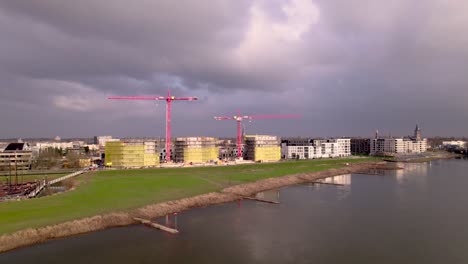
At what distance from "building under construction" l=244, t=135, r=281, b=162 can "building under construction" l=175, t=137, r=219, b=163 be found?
917 centimetres

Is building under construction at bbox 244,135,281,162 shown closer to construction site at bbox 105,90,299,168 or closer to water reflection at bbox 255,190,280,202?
construction site at bbox 105,90,299,168

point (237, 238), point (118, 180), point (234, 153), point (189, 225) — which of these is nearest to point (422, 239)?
point (237, 238)

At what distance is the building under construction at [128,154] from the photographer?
2076 inches

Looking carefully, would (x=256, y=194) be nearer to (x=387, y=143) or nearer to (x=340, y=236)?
(x=340, y=236)

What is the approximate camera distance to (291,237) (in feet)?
63.6

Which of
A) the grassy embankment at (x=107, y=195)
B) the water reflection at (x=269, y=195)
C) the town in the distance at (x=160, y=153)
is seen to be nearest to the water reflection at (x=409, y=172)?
the grassy embankment at (x=107, y=195)

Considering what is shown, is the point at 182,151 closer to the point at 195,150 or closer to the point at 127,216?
the point at 195,150

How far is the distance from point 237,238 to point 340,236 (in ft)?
20.0

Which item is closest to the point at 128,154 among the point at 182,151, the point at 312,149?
the point at 182,151

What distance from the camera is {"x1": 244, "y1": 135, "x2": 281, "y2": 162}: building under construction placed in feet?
226

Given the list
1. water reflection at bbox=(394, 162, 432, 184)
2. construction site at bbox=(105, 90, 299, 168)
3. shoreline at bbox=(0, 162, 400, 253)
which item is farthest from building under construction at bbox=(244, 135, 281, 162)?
shoreline at bbox=(0, 162, 400, 253)

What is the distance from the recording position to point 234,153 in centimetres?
8131

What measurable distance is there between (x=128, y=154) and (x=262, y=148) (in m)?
28.0

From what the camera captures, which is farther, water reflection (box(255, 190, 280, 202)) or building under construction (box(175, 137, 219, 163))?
building under construction (box(175, 137, 219, 163))
